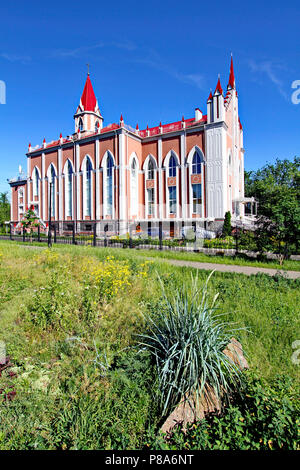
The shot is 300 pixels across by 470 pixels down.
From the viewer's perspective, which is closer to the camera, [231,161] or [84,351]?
[84,351]

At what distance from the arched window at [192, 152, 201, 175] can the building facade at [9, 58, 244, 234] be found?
0.10 m

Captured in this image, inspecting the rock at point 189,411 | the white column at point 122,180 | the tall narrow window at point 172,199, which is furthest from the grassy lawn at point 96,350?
the tall narrow window at point 172,199

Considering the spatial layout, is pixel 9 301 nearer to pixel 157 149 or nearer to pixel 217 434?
pixel 217 434

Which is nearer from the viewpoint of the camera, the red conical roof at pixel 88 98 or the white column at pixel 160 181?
the white column at pixel 160 181

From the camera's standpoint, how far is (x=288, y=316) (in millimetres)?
4477

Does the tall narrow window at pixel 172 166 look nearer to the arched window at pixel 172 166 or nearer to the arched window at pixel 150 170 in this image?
the arched window at pixel 172 166

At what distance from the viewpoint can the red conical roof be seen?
3400cm

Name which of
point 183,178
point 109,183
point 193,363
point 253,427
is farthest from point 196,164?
point 253,427

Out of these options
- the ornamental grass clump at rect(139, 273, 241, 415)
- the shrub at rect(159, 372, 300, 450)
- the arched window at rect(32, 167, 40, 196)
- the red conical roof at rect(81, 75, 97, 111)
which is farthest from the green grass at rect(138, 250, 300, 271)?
the red conical roof at rect(81, 75, 97, 111)

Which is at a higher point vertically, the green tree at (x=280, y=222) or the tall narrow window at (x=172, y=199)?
the tall narrow window at (x=172, y=199)

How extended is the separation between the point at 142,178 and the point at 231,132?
1052 cm

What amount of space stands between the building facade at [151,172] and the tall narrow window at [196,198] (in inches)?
3.9

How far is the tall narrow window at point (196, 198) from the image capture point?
25.5 metres
